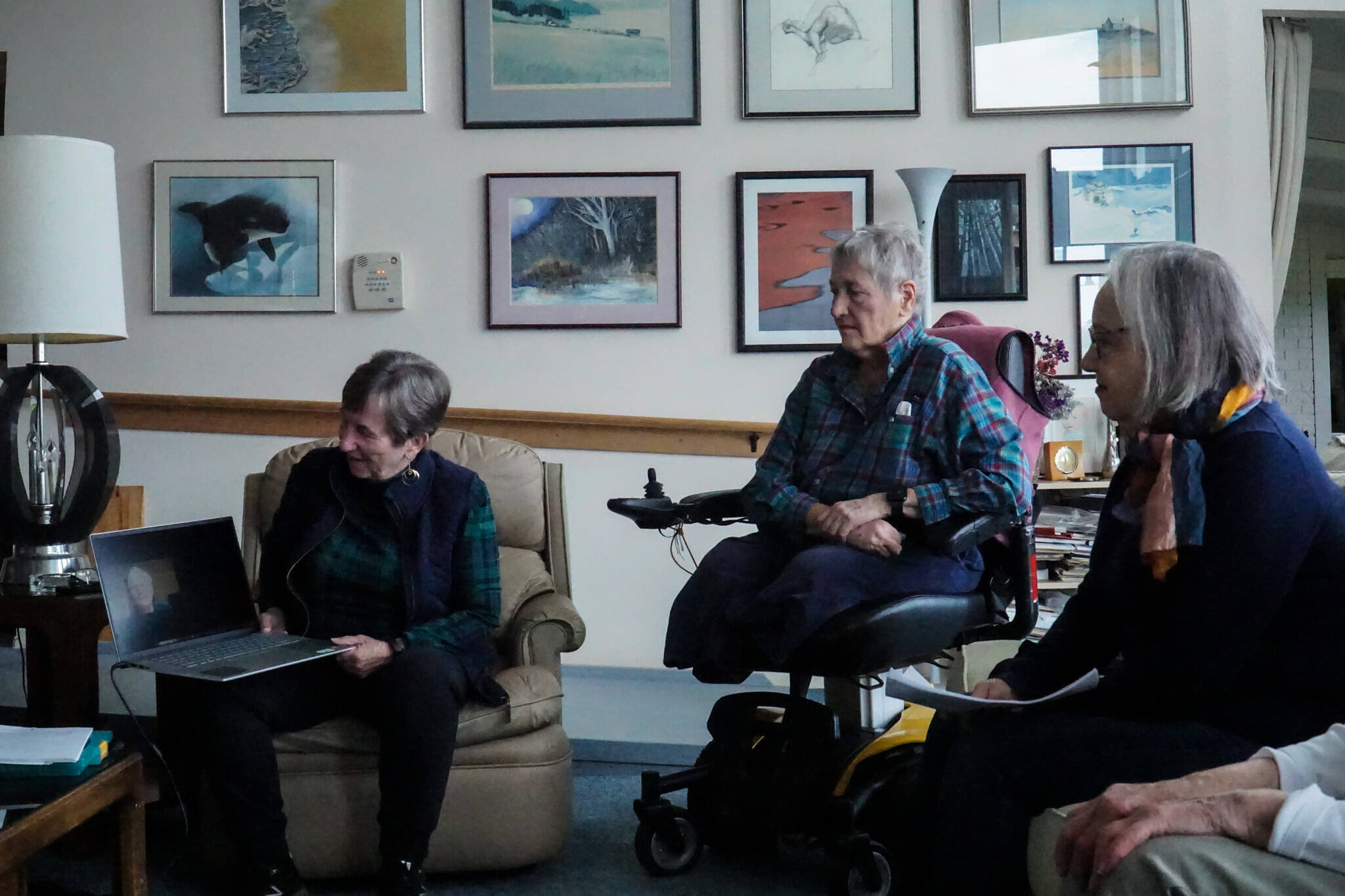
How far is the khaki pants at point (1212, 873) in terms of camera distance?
3.19 ft

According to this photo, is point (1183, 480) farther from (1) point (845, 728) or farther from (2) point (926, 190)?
(2) point (926, 190)

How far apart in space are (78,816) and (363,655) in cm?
55

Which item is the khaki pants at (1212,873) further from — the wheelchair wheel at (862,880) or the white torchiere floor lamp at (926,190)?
the white torchiere floor lamp at (926,190)

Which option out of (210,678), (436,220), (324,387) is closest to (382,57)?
(436,220)

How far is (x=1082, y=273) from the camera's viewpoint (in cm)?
342

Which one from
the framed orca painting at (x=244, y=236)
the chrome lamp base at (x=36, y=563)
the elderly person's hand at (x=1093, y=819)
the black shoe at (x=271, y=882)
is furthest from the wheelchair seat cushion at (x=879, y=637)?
the framed orca painting at (x=244, y=236)

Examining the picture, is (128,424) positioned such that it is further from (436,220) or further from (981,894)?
(981,894)

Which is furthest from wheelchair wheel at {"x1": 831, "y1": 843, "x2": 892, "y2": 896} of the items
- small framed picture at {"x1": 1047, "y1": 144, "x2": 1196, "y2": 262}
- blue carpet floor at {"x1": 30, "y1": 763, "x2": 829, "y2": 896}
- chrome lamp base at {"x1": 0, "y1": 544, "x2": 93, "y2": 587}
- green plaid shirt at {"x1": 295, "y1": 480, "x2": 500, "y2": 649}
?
small framed picture at {"x1": 1047, "y1": 144, "x2": 1196, "y2": 262}

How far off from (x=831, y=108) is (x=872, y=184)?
0.25 meters

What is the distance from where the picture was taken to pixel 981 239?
3.40 metres

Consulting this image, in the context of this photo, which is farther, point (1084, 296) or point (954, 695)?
point (1084, 296)

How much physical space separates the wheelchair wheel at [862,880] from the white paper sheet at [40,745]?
1.19 metres

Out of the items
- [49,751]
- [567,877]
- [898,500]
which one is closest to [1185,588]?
[898,500]

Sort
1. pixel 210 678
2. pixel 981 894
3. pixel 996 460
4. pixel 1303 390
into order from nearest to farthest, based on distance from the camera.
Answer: pixel 981 894
pixel 210 678
pixel 996 460
pixel 1303 390
